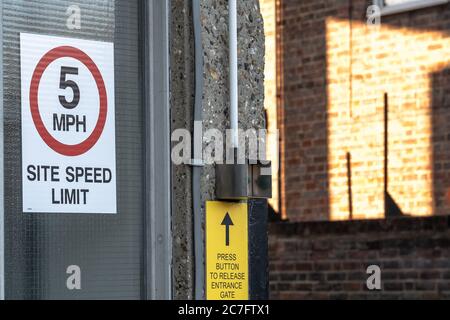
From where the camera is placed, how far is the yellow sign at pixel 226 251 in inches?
179

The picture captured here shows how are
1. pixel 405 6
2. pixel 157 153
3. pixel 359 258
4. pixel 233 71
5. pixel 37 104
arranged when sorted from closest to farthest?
pixel 37 104
pixel 157 153
pixel 233 71
pixel 405 6
pixel 359 258

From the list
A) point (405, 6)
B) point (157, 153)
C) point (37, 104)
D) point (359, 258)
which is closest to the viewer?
point (37, 104)

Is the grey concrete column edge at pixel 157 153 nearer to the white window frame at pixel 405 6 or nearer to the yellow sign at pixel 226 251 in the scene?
the yellow sign at pixel 226 251

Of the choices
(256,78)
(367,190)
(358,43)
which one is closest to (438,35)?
(358,43)

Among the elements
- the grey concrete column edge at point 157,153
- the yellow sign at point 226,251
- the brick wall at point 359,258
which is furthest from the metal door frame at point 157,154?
the brick wall at point 359,258

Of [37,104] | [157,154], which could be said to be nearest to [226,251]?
[157,154]

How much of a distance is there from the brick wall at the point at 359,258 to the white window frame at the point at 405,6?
1.97 meters

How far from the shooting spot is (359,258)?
1059cm

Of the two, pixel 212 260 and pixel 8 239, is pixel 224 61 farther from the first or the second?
pixel 8 239

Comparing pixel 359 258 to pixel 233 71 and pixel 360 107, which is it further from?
pixel 233 71

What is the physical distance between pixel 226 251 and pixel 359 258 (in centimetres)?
615

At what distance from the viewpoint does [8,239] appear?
4.13 metres

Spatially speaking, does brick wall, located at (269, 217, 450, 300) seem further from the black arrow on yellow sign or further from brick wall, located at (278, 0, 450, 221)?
the black arrow on yellow sign
